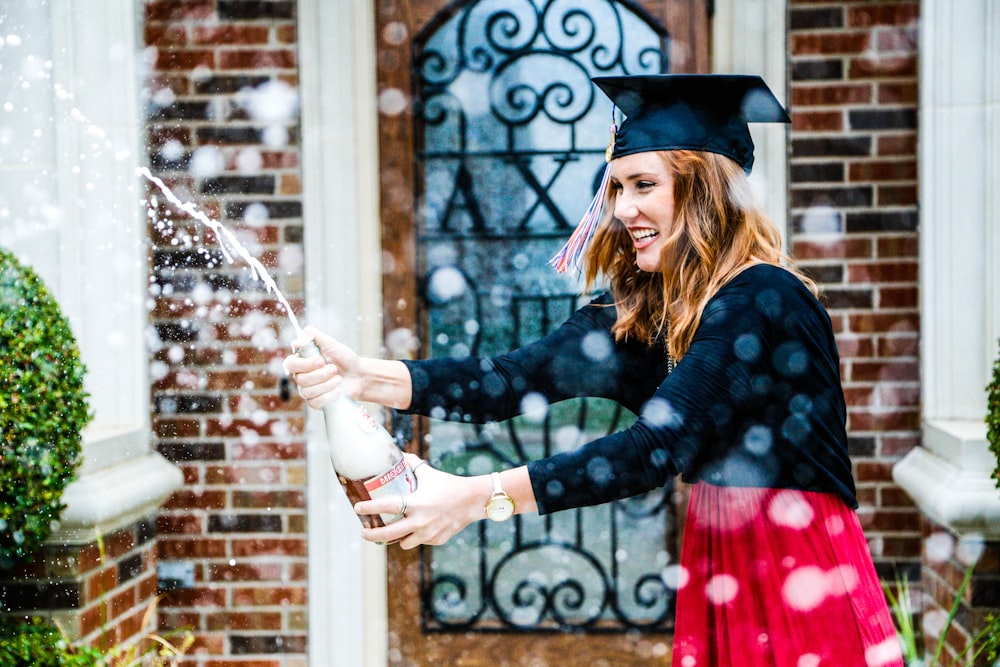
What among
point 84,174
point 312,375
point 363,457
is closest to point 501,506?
point 363,457

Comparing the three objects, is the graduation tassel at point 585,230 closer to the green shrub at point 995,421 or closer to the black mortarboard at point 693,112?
the black mortarboard at point 693,112

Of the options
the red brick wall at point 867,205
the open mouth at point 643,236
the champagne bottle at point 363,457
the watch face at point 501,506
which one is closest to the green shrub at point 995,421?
the red brick wall at point 867,205

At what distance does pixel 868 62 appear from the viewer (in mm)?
3043

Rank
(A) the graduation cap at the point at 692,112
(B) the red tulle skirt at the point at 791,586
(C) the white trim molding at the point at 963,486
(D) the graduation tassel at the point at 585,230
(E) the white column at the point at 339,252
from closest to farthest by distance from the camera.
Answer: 1. (B) the red tulle skirt at the point at 791,586
2. (A) the graduation cap at the point at 692,112
3. (D) the graduation tassel at the point at 585,230
4. (C) the white trim molding at the point at 963,486
5. (E) the white column at the point at 339,252

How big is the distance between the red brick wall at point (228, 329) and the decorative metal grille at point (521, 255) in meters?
0.53

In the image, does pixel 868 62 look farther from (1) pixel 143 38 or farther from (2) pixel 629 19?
(1) pixel 143 38

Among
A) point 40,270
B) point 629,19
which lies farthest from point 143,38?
point 629,19

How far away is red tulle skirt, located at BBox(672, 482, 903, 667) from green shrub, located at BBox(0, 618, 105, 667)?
189 centimetres

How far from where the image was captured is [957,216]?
290 cm

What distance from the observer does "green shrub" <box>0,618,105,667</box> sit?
8.15 ft

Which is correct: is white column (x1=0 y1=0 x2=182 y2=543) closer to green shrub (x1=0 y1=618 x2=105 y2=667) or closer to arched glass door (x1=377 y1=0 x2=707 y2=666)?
green shrub (x1=0 y1=618 x2=105 y2=667)

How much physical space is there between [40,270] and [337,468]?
6.42 ft

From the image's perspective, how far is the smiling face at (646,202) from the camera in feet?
5.85

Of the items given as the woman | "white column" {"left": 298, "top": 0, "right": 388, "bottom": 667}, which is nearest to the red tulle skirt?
the woman
